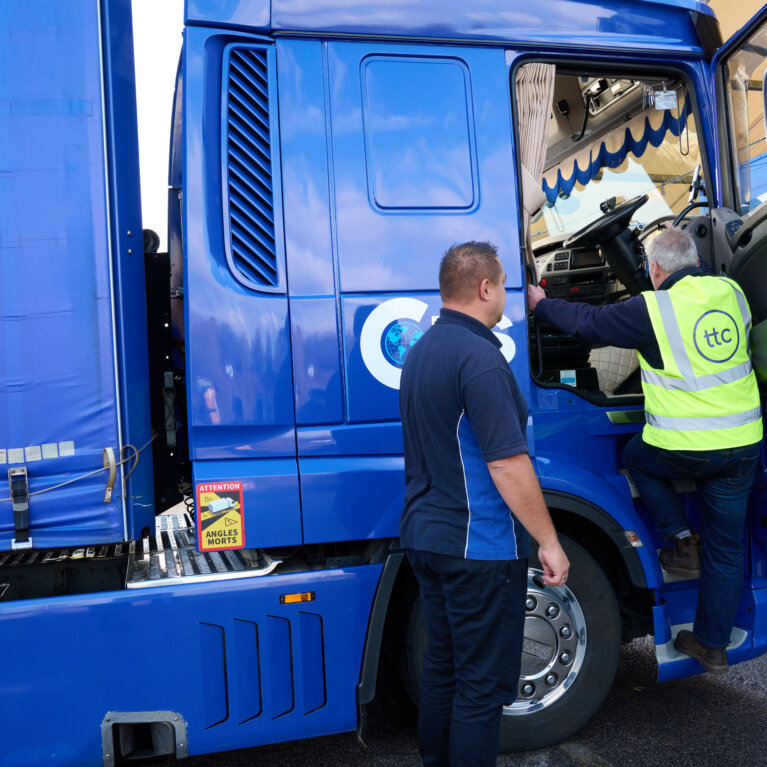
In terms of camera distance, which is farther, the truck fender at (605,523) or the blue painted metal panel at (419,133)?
the truck fender at (605,523)

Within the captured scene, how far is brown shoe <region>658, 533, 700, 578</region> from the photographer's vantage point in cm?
321

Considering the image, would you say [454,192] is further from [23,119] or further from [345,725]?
[345,725]

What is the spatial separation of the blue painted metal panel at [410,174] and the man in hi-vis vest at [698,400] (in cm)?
40

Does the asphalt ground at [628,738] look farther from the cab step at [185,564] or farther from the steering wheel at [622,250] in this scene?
the steering wheel at [622,250]

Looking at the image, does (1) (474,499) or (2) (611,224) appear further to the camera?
(2) (611,224)

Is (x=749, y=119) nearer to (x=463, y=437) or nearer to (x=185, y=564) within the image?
(x=463, y=437)

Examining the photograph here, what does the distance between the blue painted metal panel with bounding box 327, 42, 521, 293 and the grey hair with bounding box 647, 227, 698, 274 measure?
0.66 m

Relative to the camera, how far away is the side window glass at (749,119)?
316cm

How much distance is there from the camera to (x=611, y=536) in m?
3.11

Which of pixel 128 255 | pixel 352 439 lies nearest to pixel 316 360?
pixel 352 439

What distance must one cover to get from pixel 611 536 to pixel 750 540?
0.69 metres

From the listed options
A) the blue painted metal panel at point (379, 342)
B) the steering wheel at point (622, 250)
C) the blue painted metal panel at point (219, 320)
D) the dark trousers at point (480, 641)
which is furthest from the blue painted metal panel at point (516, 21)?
the dark trousers at point (480, 641)

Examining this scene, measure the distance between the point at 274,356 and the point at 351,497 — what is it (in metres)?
0.57

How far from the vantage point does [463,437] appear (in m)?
2.37
